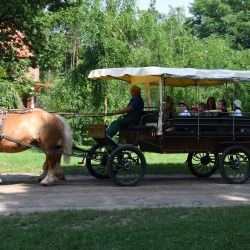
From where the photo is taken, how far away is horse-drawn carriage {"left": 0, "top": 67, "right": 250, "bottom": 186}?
37.9 feet

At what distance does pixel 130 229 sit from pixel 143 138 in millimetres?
5226

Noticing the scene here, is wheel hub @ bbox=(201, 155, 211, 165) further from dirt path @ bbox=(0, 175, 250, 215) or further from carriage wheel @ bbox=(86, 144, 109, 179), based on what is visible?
carriage wheel @ bbox=(86, 144, 109, 179)

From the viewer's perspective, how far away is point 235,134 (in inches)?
492

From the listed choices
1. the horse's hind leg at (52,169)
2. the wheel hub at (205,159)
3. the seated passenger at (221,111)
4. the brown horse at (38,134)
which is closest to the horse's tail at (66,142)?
the brown horse at (38,134)

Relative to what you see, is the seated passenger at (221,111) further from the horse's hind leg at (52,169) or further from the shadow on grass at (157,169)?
the horse's hind leg at (52,169)

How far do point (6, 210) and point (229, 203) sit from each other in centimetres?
382

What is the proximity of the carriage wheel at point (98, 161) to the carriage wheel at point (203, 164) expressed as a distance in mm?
2348

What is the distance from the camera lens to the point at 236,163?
12.5 meters

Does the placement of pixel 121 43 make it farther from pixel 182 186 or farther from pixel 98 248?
pixel 98 248

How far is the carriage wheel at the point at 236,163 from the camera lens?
12.3 m

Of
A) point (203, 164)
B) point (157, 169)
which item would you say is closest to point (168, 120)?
point (203, 164)

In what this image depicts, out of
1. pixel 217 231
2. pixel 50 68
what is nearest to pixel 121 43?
pixel 50 68

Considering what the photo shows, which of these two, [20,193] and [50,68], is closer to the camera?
[20,193]

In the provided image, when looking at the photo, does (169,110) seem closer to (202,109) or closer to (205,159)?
(202,109)
